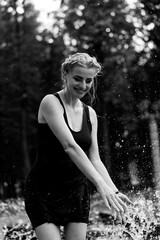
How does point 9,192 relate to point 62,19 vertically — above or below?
below

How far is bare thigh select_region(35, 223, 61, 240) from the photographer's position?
10.1 feet

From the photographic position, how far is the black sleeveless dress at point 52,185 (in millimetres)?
3145

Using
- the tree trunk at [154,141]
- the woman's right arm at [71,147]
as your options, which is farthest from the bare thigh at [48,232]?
the tree trunk at [154,141]

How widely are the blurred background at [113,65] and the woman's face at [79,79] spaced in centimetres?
784

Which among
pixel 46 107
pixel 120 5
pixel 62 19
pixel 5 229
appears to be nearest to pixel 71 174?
pixel 46 107

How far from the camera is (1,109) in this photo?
21516 millimetres

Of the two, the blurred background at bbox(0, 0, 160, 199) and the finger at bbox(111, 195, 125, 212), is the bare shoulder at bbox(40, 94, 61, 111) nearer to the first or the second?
the finger at bbox(111, 195, 125, 212)

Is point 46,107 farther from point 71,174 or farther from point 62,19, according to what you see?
point 62,19

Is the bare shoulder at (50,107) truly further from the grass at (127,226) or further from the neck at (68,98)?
the grass at (127,226)

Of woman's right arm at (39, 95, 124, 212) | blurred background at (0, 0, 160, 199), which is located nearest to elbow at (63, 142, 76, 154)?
woman's right arm at (39, 95, 124, 212)

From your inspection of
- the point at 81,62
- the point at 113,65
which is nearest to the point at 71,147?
the point at 81,62

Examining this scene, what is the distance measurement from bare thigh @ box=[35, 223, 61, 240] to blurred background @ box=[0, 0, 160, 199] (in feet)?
25.7

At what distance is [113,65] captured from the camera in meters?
15.6

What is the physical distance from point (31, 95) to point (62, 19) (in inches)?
229
